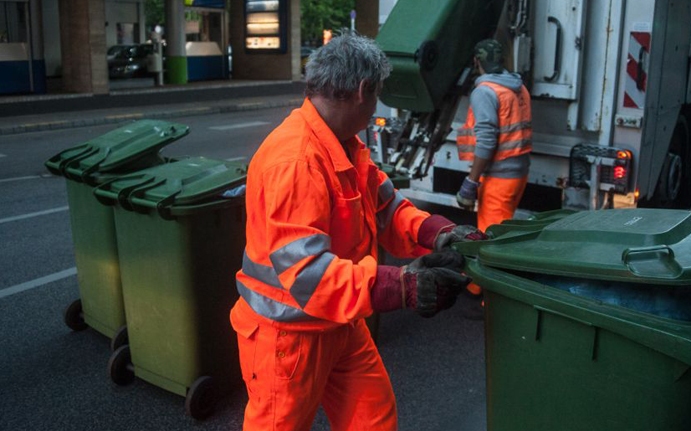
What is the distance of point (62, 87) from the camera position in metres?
19.7

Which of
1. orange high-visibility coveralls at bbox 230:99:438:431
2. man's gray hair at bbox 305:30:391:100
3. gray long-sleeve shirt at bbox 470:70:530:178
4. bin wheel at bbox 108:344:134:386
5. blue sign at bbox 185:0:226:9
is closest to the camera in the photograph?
orange high-visibility coveralls at bbox 230:99:438:431

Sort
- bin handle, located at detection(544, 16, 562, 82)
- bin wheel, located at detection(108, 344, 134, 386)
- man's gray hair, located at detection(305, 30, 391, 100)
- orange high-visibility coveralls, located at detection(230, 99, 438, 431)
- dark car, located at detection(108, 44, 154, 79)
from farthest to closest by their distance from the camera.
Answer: dark car, located at detection(108, 44, 154, 79) → bin handle, located at detection(544, 16, 562, 82) → bin wheel, located at detection(108, 344, 134, 386) → man's gray hair, located at detection(305, 30, 391, 100) → orange high-visibility coveralls, located at detection(230, 99, 438, 431)

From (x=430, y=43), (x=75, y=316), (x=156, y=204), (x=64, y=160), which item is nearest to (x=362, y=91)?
(x=156, y=204)

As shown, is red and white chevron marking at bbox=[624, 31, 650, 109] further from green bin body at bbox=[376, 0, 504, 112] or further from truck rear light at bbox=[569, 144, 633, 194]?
green bin body at bbox=[376, 0, 504, 112]

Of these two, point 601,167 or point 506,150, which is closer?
point 506,150

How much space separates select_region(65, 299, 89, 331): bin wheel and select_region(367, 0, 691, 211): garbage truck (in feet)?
7.29

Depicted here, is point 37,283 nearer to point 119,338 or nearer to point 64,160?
point 64,160

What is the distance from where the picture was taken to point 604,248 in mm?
2395

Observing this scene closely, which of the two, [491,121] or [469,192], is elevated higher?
Result: [491,121]

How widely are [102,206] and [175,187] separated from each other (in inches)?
29.7

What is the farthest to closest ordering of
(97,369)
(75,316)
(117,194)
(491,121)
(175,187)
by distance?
(491,121)
(75,316)
(97,369)
(117,194)
(175,187)

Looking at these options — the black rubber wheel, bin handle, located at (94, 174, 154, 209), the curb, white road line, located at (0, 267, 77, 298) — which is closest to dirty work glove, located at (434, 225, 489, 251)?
bin handle, located at (94, 174, 154, 209)

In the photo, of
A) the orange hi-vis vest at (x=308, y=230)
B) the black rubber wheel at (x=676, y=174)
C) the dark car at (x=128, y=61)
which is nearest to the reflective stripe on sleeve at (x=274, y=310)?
the orange hi-vis vest at (x=308, y=230)

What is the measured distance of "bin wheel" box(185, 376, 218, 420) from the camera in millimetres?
3792
